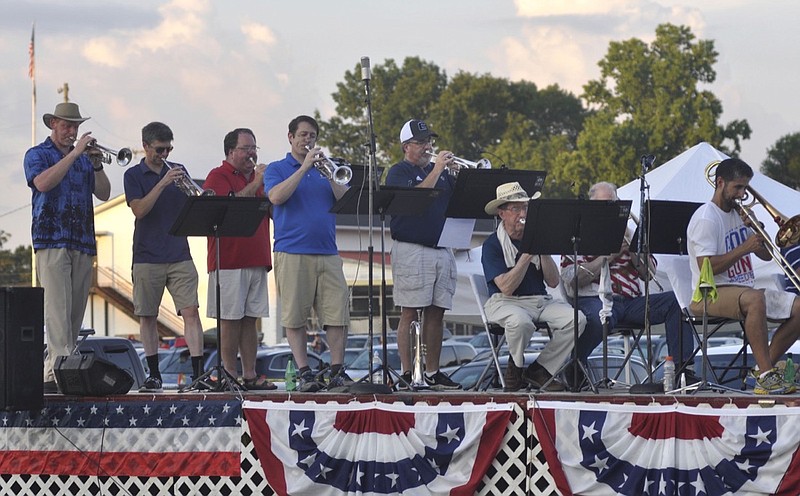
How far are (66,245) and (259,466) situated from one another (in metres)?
2.25

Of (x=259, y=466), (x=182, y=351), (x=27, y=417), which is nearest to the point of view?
(x=259, y=466)

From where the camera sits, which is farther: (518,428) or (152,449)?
(152,449)

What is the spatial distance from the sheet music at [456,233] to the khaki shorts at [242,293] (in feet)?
4.73

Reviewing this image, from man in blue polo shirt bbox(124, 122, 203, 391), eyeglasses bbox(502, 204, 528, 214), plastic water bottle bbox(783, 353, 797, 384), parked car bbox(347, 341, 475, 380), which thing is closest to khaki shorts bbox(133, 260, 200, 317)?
man in blue polo shirt bbox(124, 122, 203, 391)

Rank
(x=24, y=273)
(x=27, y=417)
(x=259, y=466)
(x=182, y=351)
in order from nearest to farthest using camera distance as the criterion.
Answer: (x=259, y=466) → (x=27, y=417) → (x=182, y=351) → (x=24, y=273)

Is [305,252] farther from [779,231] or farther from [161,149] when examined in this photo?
[779,231]

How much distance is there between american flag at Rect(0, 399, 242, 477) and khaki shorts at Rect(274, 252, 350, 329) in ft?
4.09

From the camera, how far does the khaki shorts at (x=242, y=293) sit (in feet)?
31.9

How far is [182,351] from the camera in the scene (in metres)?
20.3

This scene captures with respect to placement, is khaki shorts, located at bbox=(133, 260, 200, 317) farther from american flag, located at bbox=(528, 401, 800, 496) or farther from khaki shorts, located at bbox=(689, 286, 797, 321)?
khaki shorts, located at bbox=(689, 286, 797, 321)

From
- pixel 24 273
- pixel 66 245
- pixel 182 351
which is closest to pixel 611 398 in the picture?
pixel 66 245

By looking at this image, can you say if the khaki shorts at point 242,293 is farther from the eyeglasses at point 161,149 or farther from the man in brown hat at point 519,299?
the man in brown hat at point 519,299

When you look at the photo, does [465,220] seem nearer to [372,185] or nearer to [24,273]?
[372,185]

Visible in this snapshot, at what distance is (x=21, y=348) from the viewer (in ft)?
28.9
